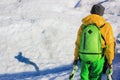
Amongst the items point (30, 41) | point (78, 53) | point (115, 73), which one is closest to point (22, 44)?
point (30, 41)

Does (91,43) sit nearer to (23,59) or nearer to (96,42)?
(96,42)

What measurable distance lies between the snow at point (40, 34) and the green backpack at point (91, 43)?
7.43m

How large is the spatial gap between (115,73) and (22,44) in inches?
316

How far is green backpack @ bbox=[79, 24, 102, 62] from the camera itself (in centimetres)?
742

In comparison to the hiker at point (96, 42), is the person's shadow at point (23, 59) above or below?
below

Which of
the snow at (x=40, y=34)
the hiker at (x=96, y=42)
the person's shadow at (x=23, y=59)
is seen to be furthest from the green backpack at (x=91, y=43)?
the person's shadow at (x=23, y=59)

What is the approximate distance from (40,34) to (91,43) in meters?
11.1

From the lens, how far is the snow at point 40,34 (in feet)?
53.8

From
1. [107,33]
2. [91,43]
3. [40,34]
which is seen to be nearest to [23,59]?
[40,34]

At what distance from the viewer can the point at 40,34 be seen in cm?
1841

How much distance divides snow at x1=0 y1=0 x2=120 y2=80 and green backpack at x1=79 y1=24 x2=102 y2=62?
743 cm

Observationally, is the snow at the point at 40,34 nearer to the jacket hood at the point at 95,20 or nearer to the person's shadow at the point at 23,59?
the person's shadow at the point at 23,59

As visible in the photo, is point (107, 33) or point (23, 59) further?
point (23, 59)

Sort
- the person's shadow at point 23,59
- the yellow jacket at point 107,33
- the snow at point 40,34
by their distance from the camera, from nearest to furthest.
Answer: the yellow jacket at point 107,33 → the snow at point 40,34 → the person's shadow at point 23,59
